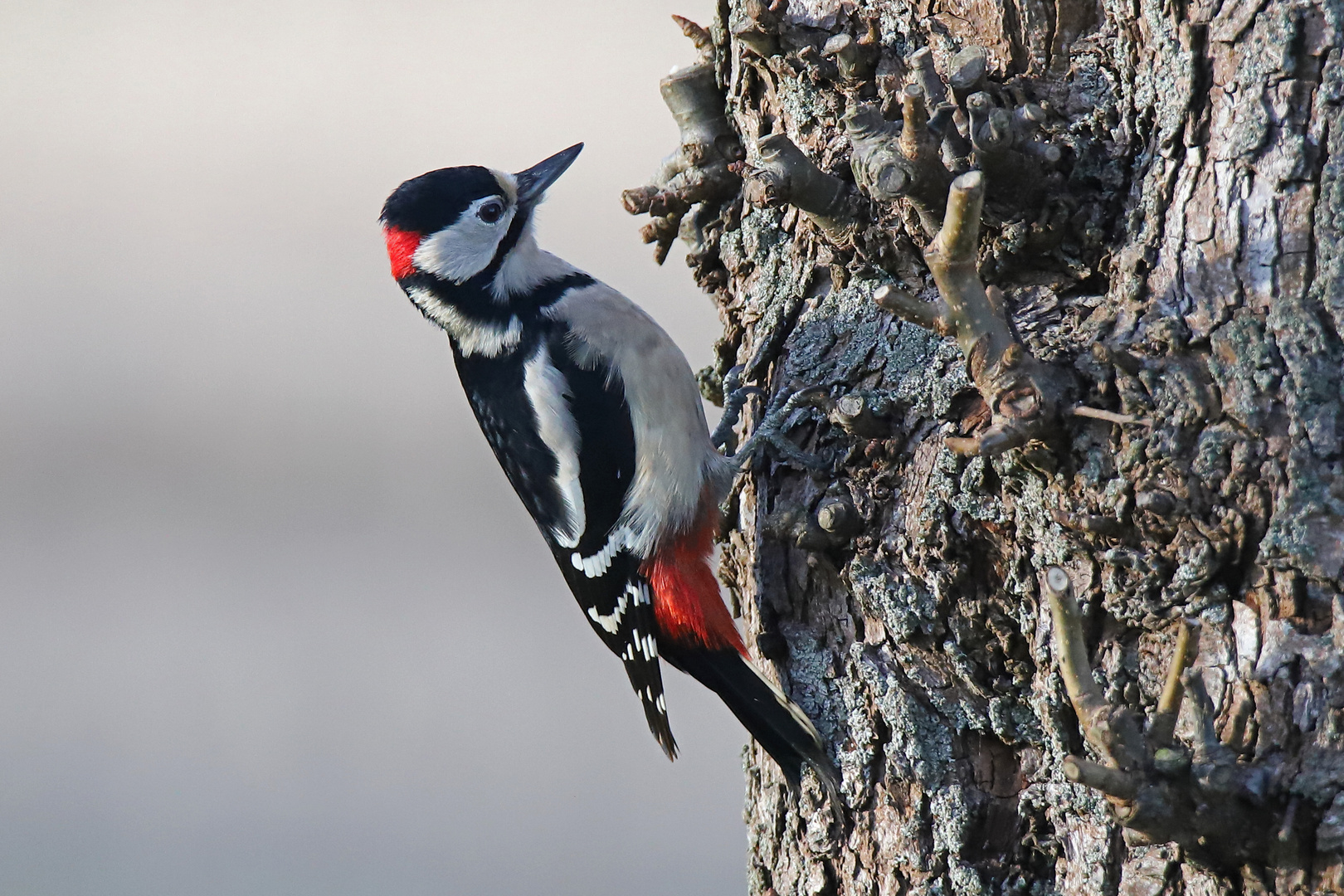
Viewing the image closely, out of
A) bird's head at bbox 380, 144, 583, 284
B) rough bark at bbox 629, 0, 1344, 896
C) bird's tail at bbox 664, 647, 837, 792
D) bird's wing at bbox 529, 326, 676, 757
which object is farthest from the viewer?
bird's head at bbox 380, 144, 583, 284

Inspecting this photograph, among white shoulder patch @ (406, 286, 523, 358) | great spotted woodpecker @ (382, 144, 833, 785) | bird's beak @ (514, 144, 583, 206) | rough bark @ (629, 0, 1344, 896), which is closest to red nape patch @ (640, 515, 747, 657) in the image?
great spotted woodpecker @ (382, 144, 833, 785)

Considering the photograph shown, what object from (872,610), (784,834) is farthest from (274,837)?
(872,610)

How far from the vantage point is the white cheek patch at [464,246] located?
2.78 metres

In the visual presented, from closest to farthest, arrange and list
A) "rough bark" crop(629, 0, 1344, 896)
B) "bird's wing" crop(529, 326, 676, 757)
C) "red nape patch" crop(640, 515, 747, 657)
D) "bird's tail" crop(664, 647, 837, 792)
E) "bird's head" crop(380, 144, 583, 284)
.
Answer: "rough bark" crop(629, 0, 1344, 896), "bird's tail" crop(664, 647, 837, 792), "red nape patch" crop(640, 515, 747, 657), "bird's wing" crop(529, 326, 676, 757), "bird's head" crop(380, 144, 583, 284)

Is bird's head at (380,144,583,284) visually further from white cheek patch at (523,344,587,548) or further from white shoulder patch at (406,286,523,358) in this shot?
white cheek patch at (523,344,587,548)

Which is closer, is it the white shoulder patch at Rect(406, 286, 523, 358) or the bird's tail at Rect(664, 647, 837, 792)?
the bird's tail at Rect(664, 647, 837, 792)

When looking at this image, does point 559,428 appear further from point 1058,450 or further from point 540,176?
point 1058,450

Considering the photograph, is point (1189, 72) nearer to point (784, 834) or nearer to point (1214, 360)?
point (1214, 360)

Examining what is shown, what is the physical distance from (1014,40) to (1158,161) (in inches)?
12.7

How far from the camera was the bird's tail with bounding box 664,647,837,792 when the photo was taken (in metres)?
2.00

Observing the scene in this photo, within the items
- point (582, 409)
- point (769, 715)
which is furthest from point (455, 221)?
point (769, 715)

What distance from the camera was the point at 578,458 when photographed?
8.85ft

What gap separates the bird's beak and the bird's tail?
1225 mm

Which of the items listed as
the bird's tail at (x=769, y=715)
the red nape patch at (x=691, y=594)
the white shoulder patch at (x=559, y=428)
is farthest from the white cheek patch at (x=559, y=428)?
the bird's tail at (x=769, y=715)
